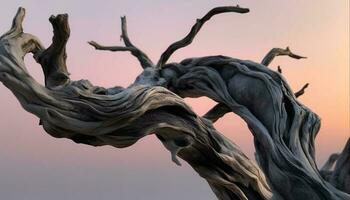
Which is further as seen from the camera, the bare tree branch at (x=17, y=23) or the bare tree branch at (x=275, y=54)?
the bare tree branch at (x=275, y=54)

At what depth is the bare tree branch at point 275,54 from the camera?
4.51 m

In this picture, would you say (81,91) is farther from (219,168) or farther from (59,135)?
(219,168)

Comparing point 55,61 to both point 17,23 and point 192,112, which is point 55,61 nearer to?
point 17,23

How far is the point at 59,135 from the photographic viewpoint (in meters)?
3.08

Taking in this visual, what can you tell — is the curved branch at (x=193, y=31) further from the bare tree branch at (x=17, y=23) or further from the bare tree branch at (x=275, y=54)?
the bare tree branch at (x=17, y=23)

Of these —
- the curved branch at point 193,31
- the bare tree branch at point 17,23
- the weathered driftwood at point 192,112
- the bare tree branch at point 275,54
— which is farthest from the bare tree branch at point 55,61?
the bare tree branch at point 275,54

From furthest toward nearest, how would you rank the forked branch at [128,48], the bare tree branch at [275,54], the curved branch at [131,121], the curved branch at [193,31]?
the bare tree branch at [275,54] < the forked branch at [128,48] < the curved branch at [193,31] < the curved branch at [131,121]

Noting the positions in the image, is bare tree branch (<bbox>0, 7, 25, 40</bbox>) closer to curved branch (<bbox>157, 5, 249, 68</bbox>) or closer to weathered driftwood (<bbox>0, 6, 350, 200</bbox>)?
weathered driftwood (<bbox>0, 6, 350, 200</bbox>)

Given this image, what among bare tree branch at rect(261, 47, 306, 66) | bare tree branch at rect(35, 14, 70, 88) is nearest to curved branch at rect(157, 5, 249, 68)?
bare tree branch at rect(261, 47, 306, 66)

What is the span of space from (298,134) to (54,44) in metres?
1.84

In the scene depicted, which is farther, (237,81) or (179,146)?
(237,81)

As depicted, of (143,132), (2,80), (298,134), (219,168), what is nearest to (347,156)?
(298,134)

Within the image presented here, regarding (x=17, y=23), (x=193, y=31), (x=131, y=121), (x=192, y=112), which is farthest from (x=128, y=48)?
(x=17, y=23)

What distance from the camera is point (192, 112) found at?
11.7 feet
